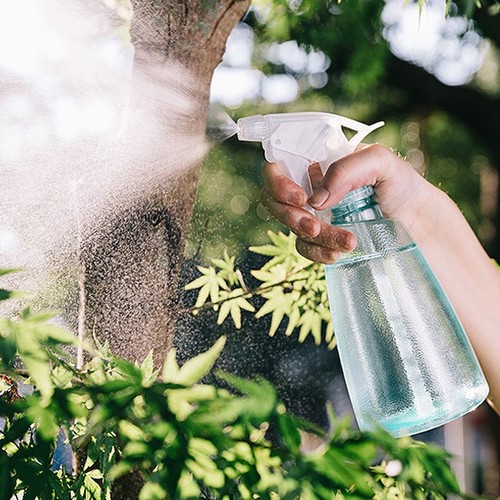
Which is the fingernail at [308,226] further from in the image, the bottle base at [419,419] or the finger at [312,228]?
the bottle base at [419,419]

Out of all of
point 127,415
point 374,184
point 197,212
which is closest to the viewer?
point 127,415

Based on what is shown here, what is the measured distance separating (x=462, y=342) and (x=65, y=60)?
0.61 m

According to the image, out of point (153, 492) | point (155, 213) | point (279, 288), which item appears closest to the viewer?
point (153, 492)

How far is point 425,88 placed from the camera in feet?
7.93

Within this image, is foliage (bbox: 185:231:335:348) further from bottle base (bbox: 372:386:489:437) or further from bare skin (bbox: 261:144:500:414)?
bottle base (bbox: 372:386:489:437)

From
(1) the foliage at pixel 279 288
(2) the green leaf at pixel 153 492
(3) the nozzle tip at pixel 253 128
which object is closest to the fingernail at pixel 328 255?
(3) the nozzle tip at pixel 253 128

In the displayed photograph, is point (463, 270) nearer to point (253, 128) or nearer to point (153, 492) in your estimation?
point (253, 128)

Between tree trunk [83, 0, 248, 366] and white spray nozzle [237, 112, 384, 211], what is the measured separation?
213 mm

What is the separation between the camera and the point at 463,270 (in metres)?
0.95

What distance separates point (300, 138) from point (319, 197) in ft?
0.19

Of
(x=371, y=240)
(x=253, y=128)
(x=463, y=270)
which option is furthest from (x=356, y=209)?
(x=463, y=270)

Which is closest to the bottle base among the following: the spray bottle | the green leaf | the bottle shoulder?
the spray bottle

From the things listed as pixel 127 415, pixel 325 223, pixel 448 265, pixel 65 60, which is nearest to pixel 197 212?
pixel 65 60

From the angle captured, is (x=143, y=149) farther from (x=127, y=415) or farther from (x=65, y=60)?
(x=127, y=415)
